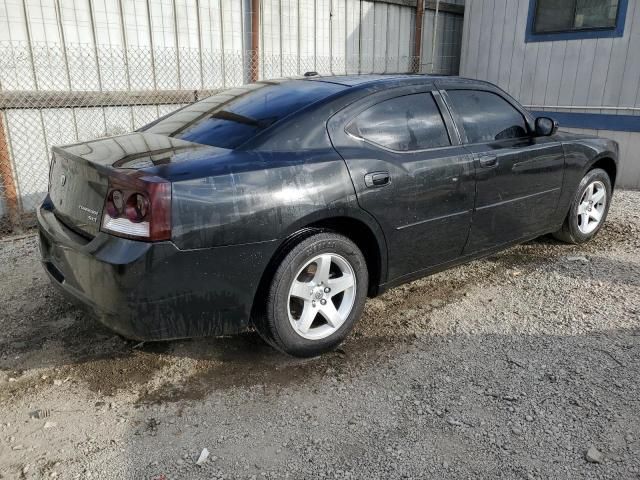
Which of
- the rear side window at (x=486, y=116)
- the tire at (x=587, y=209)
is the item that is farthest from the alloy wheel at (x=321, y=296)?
the tire at (x=587, y=209)

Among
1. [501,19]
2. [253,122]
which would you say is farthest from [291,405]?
[501,19]

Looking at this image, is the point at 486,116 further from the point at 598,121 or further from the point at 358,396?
the point at 598,121

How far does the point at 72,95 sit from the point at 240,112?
3201 millimetres

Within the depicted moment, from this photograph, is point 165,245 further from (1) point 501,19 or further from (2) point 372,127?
(1) point 501,19

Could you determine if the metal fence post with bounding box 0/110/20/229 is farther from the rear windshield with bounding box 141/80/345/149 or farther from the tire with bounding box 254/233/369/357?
the tire with bounding box 254/233/369/357

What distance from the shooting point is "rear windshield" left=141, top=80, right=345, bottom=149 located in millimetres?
3102

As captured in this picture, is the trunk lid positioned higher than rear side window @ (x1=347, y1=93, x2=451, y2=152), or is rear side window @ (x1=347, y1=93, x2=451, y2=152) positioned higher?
rear side window @ (x1=347, y1=93, x2=451, y2=152)

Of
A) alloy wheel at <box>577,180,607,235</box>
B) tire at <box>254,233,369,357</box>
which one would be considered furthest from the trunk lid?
alloy wheel at <box>577,180,607,235</box>

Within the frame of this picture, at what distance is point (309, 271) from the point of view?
10.2ft

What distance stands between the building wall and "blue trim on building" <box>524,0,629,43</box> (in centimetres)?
6

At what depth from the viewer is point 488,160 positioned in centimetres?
378

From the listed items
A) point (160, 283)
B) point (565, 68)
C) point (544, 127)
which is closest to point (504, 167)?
point (544, 127)

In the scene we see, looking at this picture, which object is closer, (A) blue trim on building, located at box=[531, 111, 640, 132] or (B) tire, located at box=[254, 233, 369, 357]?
(B) tire, located at box=[254, 233, 369, 357]

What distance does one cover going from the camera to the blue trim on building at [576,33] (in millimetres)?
7423
